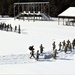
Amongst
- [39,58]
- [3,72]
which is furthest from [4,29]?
[3,72]

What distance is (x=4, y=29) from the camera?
39.1 metres

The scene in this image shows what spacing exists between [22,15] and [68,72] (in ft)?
145

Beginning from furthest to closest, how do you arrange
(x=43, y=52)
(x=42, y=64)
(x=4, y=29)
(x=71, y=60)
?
(x=4, y=29) → (x=43, y=52) → (x=71, y=60) → (x=42, y=64)

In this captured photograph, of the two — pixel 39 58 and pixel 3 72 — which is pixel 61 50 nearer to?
pixel 39 58

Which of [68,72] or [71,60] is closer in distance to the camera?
[68,72]

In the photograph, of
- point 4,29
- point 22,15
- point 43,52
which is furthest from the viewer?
point 22,15

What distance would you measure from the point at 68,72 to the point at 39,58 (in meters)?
4.42

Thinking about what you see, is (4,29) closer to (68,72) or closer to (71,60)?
(71,60)

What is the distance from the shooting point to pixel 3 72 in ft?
50.5

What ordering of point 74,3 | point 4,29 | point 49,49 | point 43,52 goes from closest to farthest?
point 43,52, point 49,49, point 4,29, point 74,3

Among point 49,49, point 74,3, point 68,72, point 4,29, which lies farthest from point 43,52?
point 74,3

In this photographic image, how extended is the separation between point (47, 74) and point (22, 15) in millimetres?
44624

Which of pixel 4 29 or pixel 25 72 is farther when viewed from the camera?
pixel 4 29

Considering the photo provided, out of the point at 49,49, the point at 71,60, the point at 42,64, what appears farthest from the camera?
the point at 49,49
